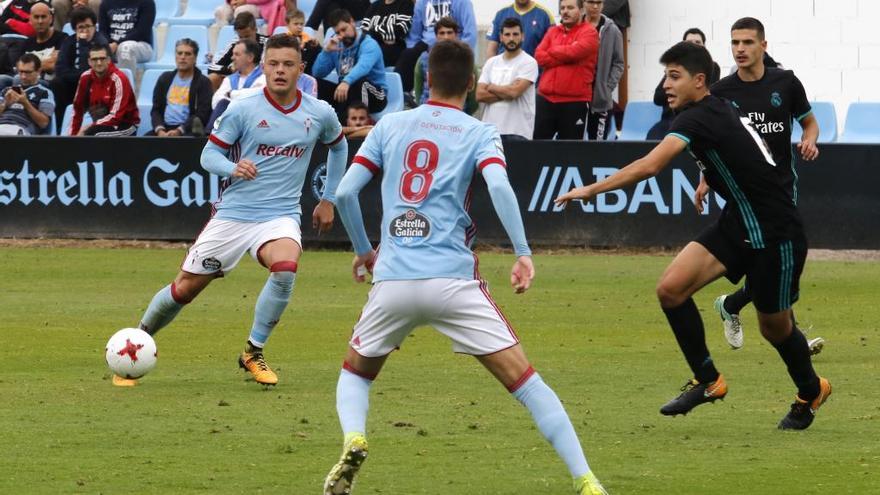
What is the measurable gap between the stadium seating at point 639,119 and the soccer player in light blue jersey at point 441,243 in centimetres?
1323

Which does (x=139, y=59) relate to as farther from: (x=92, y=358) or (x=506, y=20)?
(x=92, y=358)

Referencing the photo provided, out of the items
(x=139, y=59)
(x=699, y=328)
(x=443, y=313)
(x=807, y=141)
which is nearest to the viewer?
(x=443, y=313)

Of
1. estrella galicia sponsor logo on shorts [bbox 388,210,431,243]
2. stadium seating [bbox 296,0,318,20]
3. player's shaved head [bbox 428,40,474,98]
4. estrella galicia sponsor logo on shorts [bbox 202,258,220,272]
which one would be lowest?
estrella galicia sponsor logo on shorts [bbox 202,258,220,272]

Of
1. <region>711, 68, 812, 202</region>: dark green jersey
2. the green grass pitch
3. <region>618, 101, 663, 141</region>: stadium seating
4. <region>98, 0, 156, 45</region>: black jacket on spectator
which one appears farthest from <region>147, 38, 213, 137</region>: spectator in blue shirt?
<region>711, 68, 812, 202</region>: dark green jersey

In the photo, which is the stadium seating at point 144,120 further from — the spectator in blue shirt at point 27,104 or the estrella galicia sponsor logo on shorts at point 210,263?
the estrella galicia sponsor logo on shorts at point 210,263

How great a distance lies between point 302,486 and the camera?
6.65m

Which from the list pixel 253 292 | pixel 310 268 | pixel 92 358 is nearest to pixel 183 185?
pixel 310 268

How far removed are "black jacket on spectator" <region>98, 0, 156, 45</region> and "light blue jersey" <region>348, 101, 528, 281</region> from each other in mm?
15418

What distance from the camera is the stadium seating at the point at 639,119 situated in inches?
763

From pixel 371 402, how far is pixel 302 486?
231 centimetres

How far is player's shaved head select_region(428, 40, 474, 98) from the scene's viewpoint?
6.27 metres

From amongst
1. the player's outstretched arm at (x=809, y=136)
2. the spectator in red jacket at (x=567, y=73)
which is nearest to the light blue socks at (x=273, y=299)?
the player's outstretched arm at (x=809, y=136)

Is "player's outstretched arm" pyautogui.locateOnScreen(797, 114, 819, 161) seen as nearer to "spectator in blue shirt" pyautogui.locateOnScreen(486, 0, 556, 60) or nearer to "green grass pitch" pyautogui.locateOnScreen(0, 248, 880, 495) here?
"green grass pitch" pyautogui.locateOnScreen(0, 248, 880, 495)

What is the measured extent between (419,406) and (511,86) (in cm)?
942
